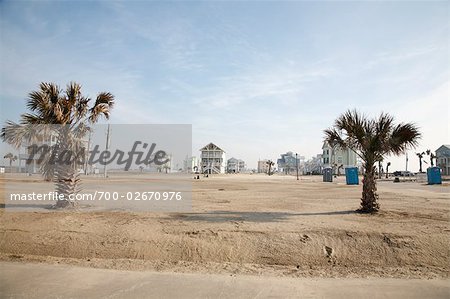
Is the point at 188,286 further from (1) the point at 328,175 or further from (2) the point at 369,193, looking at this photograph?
(1) the point at 328,175

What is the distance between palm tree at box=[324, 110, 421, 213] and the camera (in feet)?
44.0

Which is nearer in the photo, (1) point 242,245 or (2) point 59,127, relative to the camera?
(1) point 242,245

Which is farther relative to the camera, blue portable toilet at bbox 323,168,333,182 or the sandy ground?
blue portable toilet at bbox 323,168,333,182

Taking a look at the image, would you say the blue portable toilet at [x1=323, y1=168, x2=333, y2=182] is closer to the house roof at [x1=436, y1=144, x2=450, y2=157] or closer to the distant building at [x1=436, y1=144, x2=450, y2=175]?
the distant building at [x1=436, y1=144, x2=450, y2=175]

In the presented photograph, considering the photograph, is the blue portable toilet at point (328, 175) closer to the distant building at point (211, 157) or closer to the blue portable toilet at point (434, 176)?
the blue portable toilet at point (434, 176)

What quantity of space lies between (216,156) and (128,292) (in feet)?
402

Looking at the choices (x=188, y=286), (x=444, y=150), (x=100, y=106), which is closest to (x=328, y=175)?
(x=100, y=106)

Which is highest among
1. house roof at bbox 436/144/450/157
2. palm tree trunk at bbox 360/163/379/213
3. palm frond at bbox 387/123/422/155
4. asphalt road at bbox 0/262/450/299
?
house roof at bbox 436/144/450/157

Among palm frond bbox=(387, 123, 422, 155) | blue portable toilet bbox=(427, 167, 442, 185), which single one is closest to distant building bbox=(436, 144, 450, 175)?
blue portable toilet bbox=(427, 167, 442, 185)

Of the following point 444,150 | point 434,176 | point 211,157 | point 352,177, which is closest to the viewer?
point 434,176

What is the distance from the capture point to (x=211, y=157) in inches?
5030

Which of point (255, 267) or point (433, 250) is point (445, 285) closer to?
point (433, 250)

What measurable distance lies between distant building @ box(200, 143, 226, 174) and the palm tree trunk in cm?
11103

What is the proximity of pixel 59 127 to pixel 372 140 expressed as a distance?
14258 mm
